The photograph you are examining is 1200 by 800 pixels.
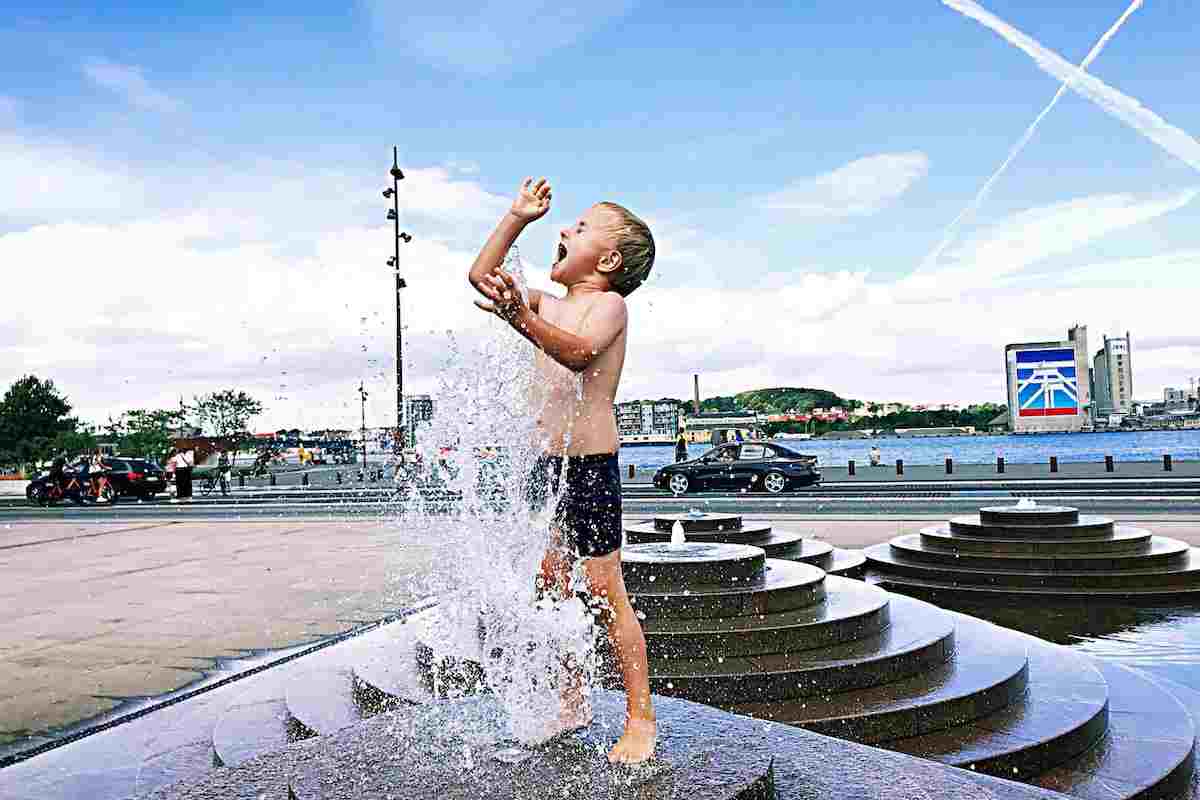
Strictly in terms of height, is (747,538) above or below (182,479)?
below

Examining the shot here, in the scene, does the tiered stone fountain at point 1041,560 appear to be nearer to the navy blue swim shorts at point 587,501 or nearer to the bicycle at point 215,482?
the navy blue swim shorts at point 587,501

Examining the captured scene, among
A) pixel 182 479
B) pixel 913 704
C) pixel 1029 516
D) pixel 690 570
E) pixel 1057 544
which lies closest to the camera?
pixel 913 704

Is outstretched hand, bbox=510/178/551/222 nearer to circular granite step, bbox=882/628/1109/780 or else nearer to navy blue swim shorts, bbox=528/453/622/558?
navy blue swim shorts, bbox=528/453/622/558

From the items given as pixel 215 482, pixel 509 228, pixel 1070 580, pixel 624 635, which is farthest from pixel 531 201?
pixel 215 482

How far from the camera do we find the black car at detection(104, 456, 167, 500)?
32.3 m

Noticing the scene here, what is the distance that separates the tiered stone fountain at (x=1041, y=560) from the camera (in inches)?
361

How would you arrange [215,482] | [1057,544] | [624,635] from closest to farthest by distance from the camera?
[624,635], [1057,544], [215,482]

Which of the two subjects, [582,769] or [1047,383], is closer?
[582,769]

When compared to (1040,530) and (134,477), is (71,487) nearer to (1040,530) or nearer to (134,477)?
(134,477)

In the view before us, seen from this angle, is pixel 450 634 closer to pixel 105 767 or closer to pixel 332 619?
pixel 105 767

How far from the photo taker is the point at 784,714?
4.82m

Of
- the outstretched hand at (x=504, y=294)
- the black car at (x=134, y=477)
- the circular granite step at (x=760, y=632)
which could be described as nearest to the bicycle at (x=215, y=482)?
the black car at (x=134, y=477)

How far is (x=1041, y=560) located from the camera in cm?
960

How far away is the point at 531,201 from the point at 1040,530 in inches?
338
